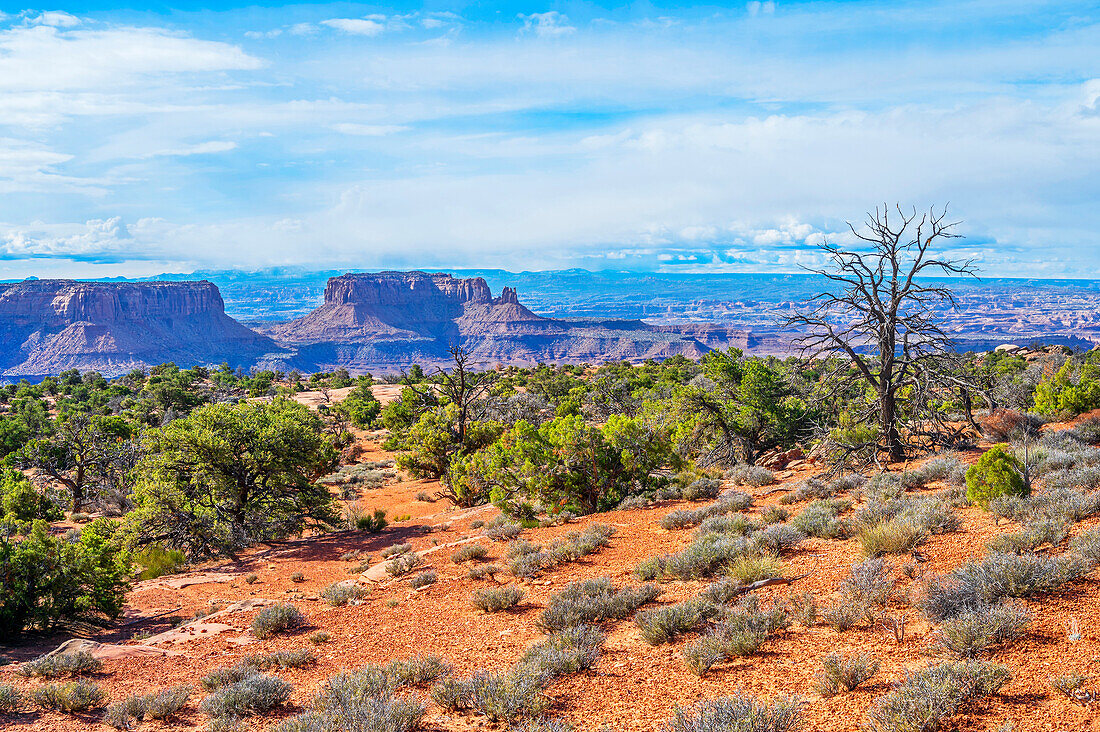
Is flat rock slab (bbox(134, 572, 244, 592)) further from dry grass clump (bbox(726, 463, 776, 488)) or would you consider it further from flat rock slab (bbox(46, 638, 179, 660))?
dry grass clump (bbox(726, 463, 776, 488))

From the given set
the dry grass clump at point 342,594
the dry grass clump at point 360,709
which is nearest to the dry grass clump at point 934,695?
the dry grass clump at point 360,709

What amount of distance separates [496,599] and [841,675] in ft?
16.7

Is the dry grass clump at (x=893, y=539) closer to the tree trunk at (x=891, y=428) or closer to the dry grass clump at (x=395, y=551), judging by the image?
the tree trunk at (x=891, y=428)

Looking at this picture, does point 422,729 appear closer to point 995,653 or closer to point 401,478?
point 995,653

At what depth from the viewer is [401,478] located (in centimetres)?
2952

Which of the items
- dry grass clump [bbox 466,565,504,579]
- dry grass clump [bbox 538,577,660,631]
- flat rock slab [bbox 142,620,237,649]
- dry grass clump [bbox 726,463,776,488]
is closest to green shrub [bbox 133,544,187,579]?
flat rock slab [bbox 142,620,237,649]

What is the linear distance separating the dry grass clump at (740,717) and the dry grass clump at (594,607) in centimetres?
291

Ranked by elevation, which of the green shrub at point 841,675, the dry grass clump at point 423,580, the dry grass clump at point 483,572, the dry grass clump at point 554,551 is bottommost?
the dry grass clump at point 423,580

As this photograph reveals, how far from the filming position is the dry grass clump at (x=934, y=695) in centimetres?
460

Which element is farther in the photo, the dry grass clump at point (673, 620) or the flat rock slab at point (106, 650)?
the flat rock slab at point (106, 650)

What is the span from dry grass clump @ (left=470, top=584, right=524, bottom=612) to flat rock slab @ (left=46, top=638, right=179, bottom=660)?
14.0ft

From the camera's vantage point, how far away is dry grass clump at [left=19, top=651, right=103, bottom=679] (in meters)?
7.79

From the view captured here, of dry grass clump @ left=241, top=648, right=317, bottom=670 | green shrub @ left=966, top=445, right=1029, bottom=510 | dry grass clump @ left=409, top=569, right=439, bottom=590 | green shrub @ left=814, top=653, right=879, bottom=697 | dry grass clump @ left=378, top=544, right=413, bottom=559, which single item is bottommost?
dry grass clump @ left=378, top=544, right=413, bottom=559

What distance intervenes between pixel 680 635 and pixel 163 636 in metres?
7.86
